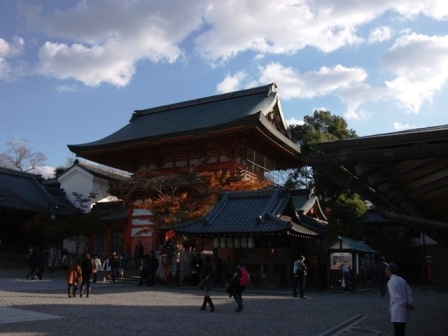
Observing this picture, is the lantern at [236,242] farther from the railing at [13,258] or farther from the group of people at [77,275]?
the railing at [13,258]

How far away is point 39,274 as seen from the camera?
2245cm

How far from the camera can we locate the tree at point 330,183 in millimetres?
28545

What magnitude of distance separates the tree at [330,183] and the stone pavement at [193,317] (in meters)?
11.1

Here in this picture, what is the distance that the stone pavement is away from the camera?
351 inches

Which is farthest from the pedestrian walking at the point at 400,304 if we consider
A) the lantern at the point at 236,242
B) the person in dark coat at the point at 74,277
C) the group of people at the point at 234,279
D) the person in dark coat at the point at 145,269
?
the person in dark coat at the point at 145,269

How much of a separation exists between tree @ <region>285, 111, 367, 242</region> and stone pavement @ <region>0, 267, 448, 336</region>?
11.1m

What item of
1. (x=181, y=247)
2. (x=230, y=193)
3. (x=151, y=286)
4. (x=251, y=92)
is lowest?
(x=151, y=286)

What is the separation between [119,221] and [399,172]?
24856mm

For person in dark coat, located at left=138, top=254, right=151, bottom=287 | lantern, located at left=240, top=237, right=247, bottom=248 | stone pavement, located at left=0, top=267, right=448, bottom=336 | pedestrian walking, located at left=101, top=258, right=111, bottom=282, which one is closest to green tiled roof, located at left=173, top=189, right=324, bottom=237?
lantern, located at left=240, top=237, right=247, bottom=248

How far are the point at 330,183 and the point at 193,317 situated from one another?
2426cm

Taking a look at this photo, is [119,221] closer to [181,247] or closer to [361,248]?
[181,247]

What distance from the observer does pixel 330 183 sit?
33.3 meters

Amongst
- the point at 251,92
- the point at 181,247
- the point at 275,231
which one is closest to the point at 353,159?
the point at 275,231

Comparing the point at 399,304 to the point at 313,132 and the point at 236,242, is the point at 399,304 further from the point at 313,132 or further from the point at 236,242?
the point at 313,132
